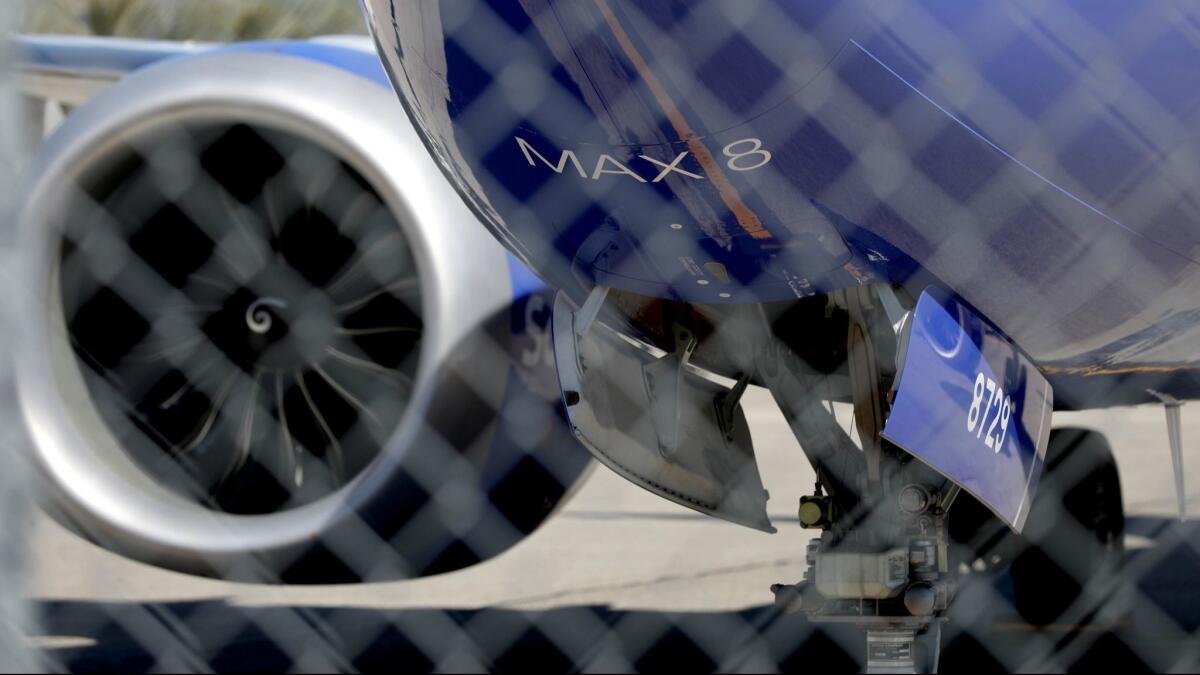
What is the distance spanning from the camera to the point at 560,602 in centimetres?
423

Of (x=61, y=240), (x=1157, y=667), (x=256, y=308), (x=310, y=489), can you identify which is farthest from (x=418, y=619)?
(x=1157, y=667)

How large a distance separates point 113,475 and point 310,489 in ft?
1.47

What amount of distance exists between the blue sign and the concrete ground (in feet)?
2.12

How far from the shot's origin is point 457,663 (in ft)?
11.9

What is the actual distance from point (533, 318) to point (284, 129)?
63 cm

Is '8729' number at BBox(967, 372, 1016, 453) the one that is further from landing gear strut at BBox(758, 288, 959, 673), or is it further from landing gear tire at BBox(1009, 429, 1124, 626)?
landing gear tire at BBox(1009, 429, 1124, 626)

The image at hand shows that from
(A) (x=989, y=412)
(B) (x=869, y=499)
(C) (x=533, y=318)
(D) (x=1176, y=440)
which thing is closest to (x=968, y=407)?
(A) (x=989, y=412)

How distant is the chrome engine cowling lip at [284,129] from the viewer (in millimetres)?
2965

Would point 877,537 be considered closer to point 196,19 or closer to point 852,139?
point 852,139

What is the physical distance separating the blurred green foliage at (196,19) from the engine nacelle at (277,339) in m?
6.36

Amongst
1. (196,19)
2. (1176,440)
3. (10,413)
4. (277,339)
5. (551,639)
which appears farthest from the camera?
(196,19)

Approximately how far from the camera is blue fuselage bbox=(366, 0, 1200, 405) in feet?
5.48

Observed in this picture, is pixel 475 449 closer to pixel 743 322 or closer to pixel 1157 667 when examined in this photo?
pixel 743 322

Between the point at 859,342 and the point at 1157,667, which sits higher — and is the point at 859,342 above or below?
above
